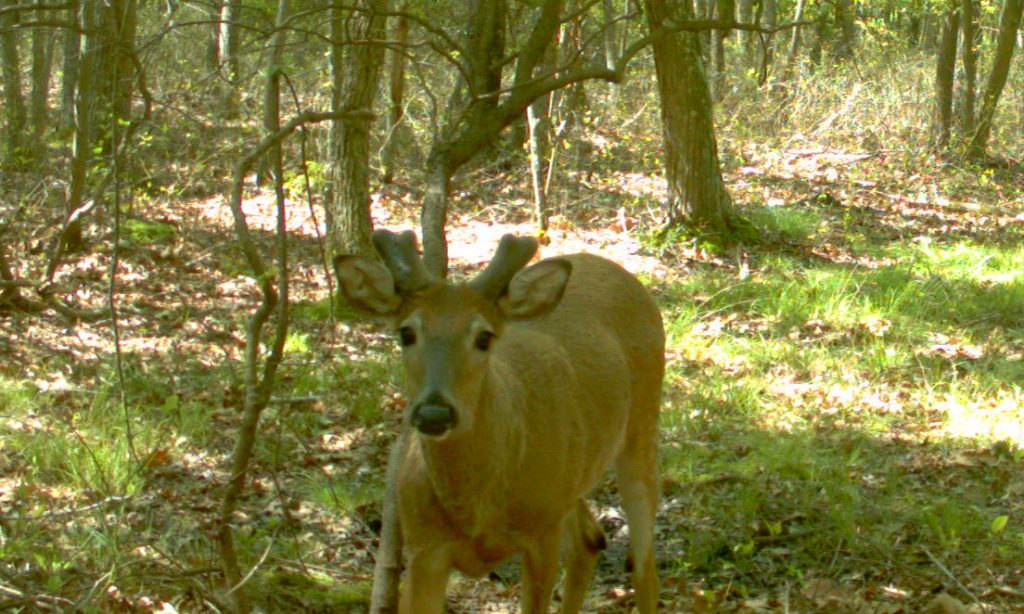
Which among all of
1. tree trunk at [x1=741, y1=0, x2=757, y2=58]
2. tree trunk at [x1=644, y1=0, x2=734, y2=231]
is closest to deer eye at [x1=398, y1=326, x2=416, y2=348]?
tree trunk at [x1=644, y1=0, x2=734, y2=231]

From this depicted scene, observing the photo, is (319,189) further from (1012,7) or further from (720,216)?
(1012,7)

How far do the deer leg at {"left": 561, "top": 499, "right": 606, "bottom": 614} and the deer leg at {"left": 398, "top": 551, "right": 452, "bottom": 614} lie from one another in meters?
1.08

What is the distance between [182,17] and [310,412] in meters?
11.9

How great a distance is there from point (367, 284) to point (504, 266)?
1.63 feet

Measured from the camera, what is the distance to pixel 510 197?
550 inches

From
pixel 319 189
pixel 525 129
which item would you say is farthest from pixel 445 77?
pixel 319 189

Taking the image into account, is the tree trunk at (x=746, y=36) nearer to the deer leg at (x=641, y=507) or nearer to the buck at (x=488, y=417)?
the deer leg at (x=641, y=507)

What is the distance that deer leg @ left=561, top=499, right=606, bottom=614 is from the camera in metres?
5.14

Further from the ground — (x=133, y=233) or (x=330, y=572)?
(x=133, y=233)

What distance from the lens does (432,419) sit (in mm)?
3570

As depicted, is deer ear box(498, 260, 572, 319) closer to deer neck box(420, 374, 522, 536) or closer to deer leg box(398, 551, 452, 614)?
deer neck box(420, 374, 522, 536)

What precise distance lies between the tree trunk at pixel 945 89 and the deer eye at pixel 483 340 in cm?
1351

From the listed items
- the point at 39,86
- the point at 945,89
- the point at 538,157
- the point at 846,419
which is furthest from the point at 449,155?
the point at 945,89

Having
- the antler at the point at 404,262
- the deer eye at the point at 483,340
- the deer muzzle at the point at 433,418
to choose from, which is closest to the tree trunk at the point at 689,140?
the antler at the point at 404,262
